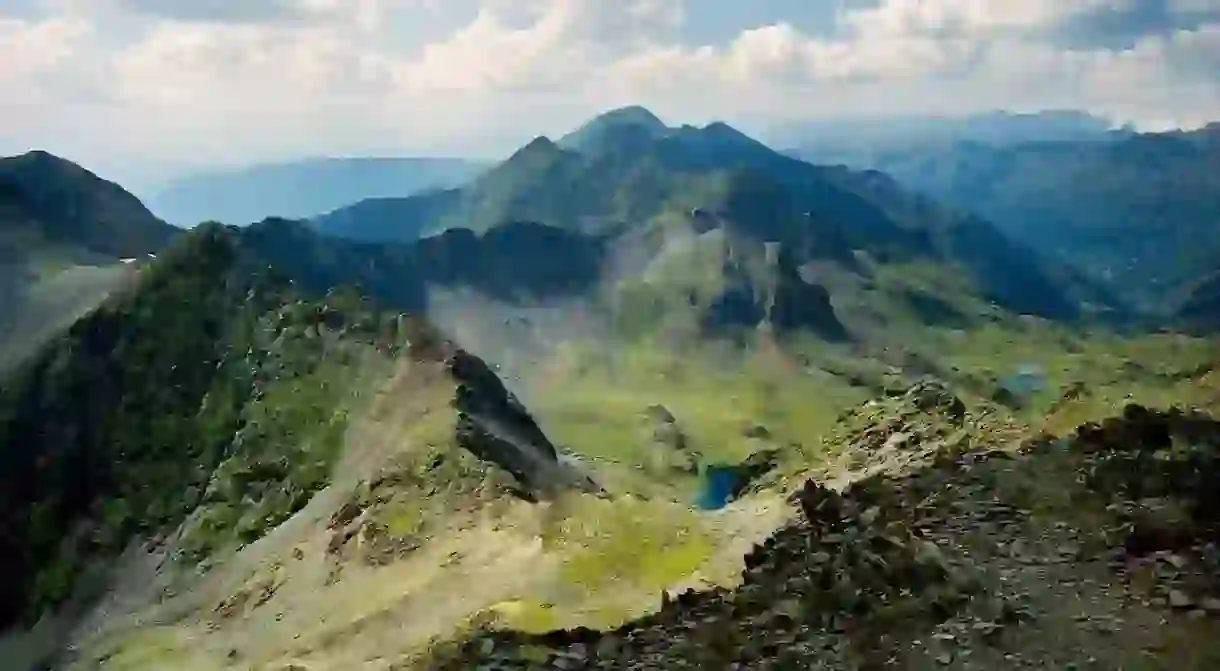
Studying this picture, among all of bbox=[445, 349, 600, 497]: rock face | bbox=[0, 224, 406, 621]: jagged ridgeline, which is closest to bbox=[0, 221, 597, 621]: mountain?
bbox=[0, 224, 406, 621]: jagged ridgeline

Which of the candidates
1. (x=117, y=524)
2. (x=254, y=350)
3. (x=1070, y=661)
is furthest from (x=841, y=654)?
(x=254, y=350)

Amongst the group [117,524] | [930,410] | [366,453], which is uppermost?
[930,410]

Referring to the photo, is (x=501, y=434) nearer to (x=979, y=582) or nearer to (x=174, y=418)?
(x=174, y=418)

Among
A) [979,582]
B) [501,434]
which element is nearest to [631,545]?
[979,582]

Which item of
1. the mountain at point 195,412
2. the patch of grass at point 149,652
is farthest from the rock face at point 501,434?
the patch of grass at point 149,652

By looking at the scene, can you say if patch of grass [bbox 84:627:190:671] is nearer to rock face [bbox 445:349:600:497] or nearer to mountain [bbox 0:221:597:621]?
mountain [bbox 0:221:597:621]

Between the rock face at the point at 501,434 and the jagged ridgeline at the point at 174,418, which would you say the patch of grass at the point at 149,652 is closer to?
the jagged ridgeline at the point at 174,418

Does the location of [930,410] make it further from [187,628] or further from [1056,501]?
[187,628]
